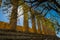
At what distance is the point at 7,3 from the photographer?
12805mm

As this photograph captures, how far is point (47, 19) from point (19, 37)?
4.14m

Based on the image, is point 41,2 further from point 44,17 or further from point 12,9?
point 12,9

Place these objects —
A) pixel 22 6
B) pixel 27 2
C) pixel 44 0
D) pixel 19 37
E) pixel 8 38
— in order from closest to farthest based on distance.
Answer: pixel 8 38
pixel 19 37
pixel 44 0
pixel 27 2
pixel 22 6

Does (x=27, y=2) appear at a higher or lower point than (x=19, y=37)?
higher

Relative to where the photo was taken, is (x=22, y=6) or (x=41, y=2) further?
(x=22, y=6)

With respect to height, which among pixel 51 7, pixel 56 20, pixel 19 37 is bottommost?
pixel 19 37

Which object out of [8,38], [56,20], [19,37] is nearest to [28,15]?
[56,20]

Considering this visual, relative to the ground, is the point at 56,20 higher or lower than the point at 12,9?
lower

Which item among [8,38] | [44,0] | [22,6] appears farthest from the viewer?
[22,6]

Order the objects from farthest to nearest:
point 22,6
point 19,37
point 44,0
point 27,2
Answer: point 22,6, point 27,2, point 44,0, point 19,37

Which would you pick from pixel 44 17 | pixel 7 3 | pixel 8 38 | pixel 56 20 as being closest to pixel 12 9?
pixel 7 3

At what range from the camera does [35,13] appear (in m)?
13.2

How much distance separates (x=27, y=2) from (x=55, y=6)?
220cm

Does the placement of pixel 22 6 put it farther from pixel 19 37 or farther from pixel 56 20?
pixel 19 37
